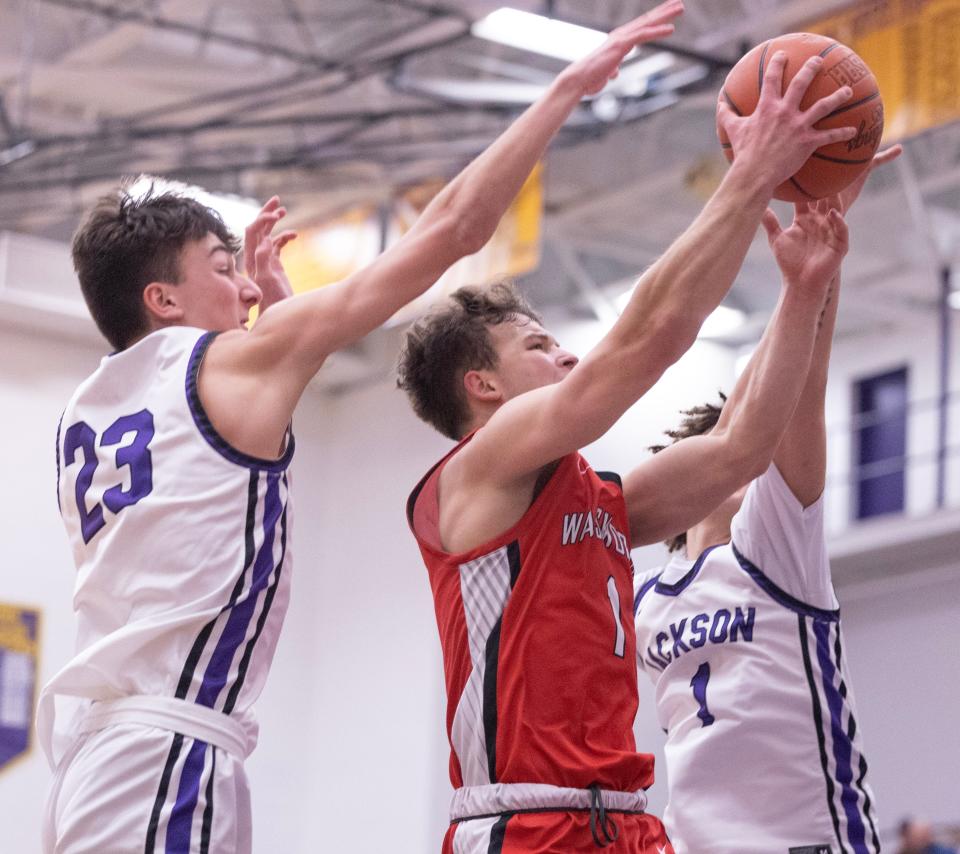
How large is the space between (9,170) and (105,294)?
10.1 m

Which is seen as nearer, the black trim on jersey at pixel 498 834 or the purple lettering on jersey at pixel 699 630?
the black trim on jersey at pixel 498 834

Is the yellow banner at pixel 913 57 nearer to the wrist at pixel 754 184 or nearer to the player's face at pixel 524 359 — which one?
the player's face at pixel 524 359

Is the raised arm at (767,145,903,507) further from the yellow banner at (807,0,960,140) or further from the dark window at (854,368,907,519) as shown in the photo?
the dark window at (854,368,907,519)

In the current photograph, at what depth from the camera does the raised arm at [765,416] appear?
4.02 metres

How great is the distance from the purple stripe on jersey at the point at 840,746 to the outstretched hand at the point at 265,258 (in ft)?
5.67

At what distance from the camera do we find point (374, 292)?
3.53 meters

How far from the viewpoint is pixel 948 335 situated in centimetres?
1457

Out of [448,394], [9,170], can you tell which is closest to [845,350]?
[9,170]

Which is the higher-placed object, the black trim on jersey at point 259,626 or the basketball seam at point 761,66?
the basketball seam at point 761,66

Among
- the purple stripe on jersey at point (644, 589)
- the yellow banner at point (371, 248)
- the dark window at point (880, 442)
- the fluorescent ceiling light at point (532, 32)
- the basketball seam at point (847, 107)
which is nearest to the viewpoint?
the basketball seam at point (847, 107)

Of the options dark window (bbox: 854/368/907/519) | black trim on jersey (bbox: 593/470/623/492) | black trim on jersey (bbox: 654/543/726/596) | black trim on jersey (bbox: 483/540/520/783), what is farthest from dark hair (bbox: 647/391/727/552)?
dark window (bbox: 854/368/907/519)

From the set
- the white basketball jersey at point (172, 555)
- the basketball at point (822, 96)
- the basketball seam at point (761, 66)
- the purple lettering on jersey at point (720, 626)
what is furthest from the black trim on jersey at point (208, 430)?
the purple lettering on jersey at point (720, 626)

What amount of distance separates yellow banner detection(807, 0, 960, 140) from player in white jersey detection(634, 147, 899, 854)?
556 centimetres

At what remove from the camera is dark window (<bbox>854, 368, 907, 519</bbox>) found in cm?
1664
